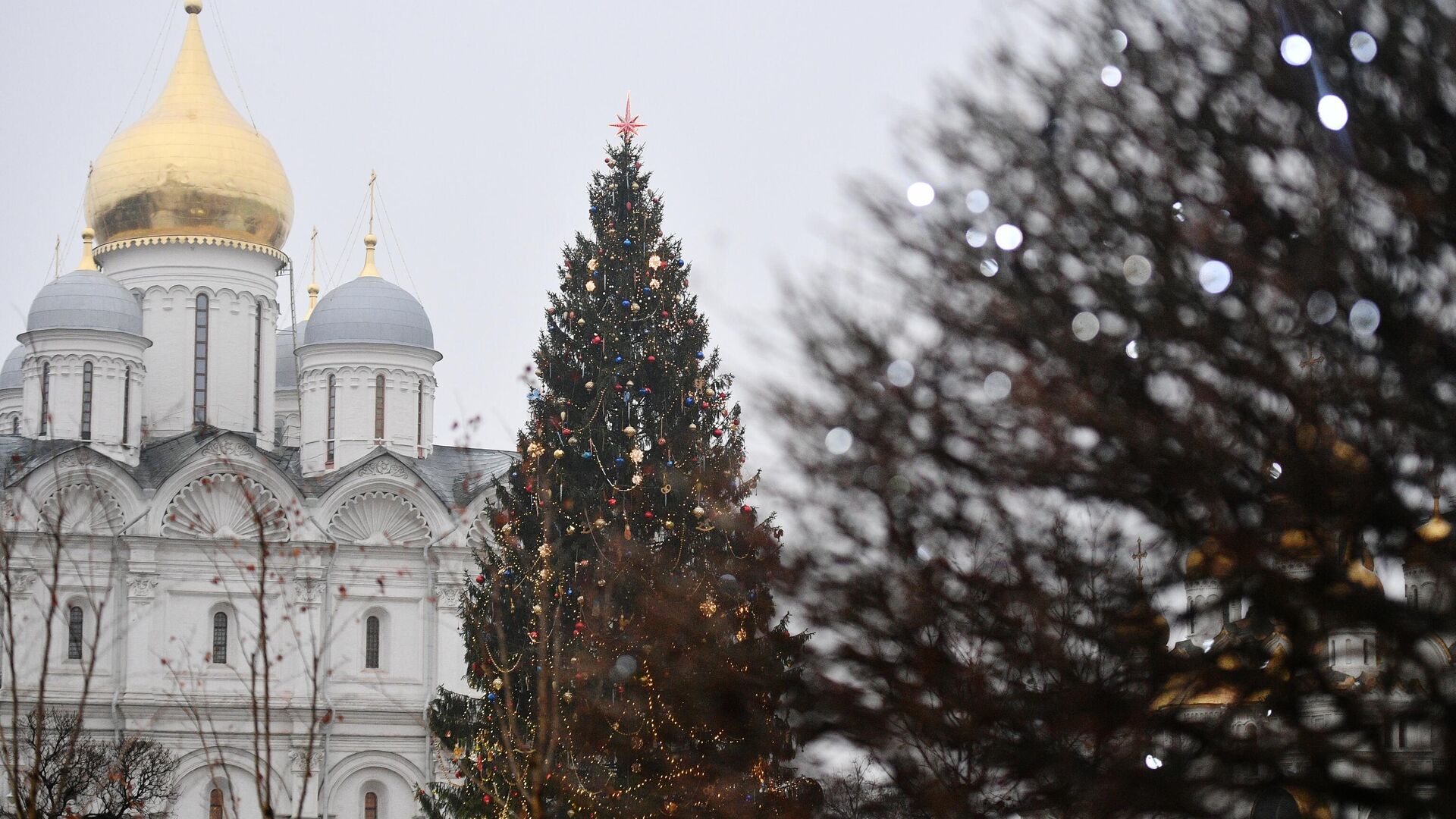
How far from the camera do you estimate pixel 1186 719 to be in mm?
7445

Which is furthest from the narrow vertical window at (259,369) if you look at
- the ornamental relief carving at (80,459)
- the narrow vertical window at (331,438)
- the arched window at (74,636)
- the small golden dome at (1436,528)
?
the small golden dome at (1436,528)

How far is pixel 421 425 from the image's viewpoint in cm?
4362

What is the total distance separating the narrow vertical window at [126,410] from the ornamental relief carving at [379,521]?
14.3 ft

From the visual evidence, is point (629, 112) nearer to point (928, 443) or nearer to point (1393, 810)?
point (928, 443)

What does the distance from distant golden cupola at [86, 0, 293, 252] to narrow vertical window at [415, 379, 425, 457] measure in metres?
4.34

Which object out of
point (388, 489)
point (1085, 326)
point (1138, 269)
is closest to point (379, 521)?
point (388, 489)

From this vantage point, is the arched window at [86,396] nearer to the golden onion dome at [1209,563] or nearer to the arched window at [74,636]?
the arched window at [74,636]

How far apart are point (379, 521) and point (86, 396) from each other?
19.7 ft

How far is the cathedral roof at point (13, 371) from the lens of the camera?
51.7m

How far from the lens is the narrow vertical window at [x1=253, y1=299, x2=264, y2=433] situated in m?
44.3

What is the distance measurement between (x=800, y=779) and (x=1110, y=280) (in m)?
3.19

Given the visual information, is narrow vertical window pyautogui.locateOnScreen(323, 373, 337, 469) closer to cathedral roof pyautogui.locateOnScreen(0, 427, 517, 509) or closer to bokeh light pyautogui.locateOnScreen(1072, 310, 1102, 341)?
cathedral roof pyautogui.locateOnScreen(0, 427, 517, 509)

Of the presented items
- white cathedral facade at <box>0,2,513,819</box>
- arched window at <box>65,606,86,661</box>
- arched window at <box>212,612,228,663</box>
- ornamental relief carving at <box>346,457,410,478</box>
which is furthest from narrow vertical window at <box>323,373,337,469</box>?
arched window at <box>65,606,86,661</box>

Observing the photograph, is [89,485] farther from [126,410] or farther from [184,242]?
[184,242]
